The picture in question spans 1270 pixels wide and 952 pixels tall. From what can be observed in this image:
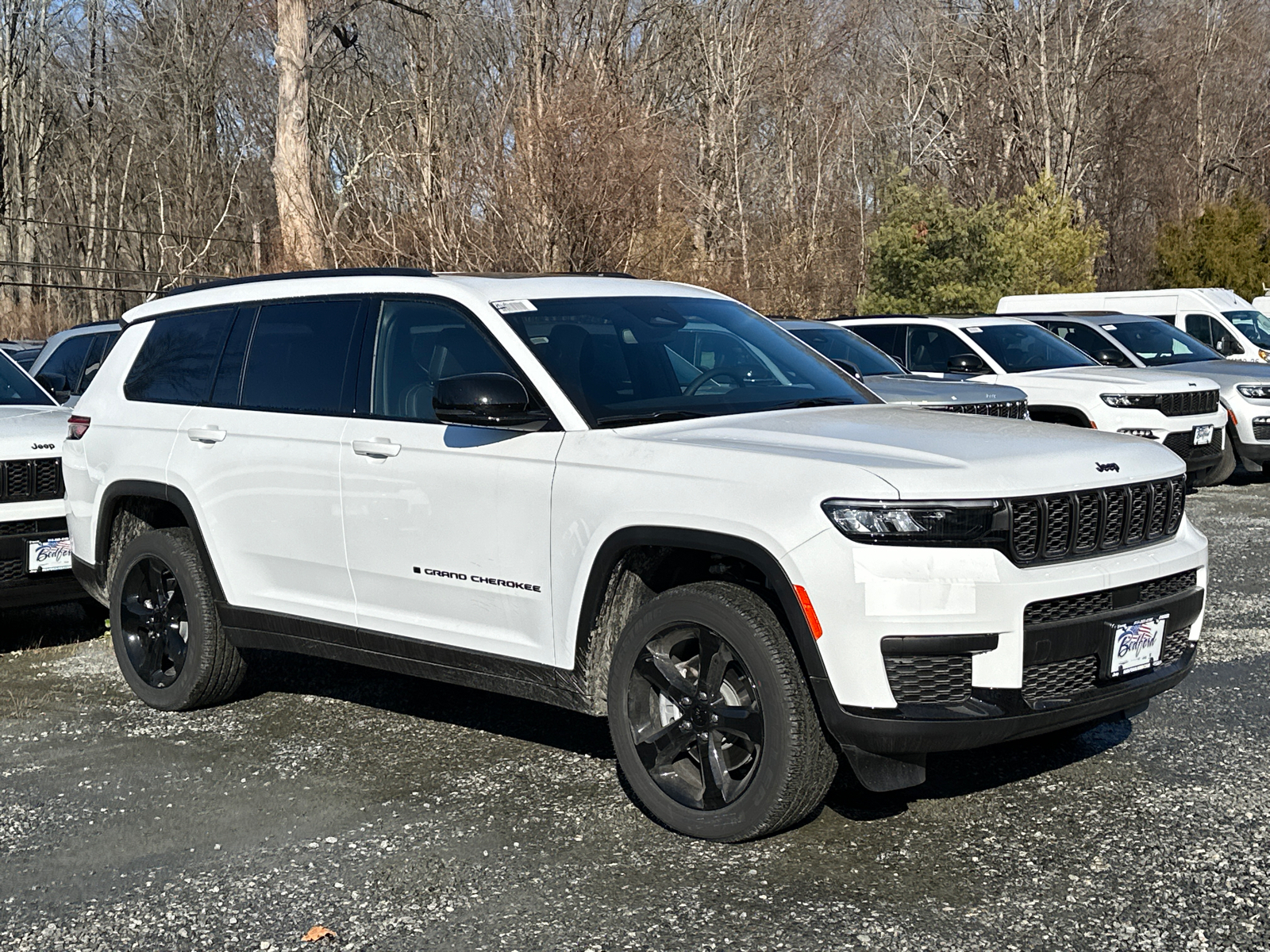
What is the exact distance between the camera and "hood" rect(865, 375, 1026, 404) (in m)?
11.6

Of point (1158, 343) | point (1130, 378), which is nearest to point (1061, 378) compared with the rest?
point (1130, 378)

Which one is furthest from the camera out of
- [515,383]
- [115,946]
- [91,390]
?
[91,390]

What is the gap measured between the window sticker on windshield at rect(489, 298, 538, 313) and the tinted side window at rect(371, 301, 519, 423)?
0.38ft

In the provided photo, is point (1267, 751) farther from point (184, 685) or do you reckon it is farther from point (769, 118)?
point (769, 118)

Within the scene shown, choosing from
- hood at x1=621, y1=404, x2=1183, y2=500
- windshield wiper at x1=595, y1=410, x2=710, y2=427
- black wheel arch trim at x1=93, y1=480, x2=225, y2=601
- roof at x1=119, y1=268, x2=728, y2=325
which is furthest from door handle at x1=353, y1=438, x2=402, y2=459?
black wheel arch trim at x1=93, y1=480, x2=225, y2=601

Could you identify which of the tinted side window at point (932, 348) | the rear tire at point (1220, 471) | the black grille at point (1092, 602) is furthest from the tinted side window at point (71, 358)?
the black grille at point (1092, 602)

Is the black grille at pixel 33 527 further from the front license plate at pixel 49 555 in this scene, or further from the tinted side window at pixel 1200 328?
the tinted side window at pixel 1200 328

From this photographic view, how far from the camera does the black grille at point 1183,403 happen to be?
13617 mm

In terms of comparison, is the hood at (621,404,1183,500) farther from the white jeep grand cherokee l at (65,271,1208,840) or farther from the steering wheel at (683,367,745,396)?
the steering wheel at (683,367,745,396)

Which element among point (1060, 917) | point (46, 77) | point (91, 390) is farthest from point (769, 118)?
point (1060, 917)

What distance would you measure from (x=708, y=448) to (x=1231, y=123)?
58615 mm

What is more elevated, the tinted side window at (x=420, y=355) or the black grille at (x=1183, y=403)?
the tinted side window at (x=420, y=355)

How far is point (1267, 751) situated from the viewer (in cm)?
562

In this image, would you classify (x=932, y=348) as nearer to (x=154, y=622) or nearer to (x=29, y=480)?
(x=29, y=480)
